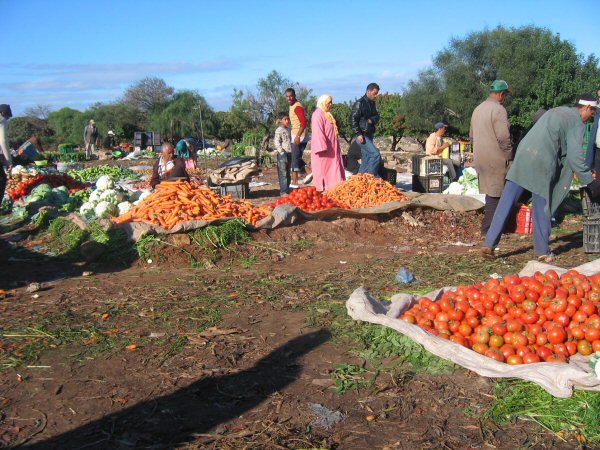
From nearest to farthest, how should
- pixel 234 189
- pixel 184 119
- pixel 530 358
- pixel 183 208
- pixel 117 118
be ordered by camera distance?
1. pixel 530 358
2. pixel 183 208
3. pixel 234 189
4. pixel 184 119
5. pixel 117 118

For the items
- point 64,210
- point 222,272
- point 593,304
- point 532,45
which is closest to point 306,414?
point 593,304

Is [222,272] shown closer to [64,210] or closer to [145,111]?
[64,210]

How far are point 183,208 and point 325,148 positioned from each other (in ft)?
12.0

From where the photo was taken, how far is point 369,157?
1024cm

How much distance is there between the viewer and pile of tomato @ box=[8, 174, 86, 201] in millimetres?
12398

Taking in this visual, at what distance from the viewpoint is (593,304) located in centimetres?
387

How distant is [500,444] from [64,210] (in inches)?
370

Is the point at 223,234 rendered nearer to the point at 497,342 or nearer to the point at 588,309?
the point at 497,342

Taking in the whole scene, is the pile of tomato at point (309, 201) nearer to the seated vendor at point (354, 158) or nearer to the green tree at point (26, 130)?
the seated vendor at point (354, 158)

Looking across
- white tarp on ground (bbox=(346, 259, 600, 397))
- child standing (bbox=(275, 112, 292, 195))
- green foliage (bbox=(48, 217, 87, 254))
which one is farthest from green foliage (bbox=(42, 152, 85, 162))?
white tarp on ground (bbox=(346, 259, 600, 397))

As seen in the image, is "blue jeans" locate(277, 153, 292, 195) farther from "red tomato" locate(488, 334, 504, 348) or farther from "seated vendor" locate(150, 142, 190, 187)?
"red tomato" locate(488, 334, 504, 348)

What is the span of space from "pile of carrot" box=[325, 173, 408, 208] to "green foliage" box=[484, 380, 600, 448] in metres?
5.70

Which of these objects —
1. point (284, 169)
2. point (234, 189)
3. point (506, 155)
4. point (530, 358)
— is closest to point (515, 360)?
point (530, 358)

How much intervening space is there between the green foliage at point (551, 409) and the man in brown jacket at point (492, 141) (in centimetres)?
430
